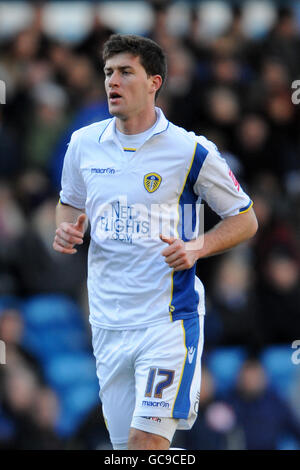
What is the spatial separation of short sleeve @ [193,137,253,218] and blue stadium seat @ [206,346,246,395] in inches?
152

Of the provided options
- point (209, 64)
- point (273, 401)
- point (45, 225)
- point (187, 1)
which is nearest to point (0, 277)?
point (45, 225)

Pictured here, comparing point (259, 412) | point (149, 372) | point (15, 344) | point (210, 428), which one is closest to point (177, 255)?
point (149, 372)

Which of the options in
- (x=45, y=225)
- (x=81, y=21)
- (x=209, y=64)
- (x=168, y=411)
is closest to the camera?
(x=168, y=411)

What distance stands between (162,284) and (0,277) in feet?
14.3

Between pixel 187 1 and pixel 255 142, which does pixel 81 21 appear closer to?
pixel 187 1

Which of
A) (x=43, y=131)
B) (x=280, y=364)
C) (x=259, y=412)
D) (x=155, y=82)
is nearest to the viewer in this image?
(x=155, y=82)

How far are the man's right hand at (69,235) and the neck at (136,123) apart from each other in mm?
720

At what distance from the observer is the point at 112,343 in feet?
18.7

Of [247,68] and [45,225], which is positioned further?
[247,68]

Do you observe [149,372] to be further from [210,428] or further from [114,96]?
[210,428]

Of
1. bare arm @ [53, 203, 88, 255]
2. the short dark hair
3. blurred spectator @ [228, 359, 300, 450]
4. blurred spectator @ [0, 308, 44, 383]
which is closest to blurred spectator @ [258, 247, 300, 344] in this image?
blurred spectator @ [228, 359, 300, 450]

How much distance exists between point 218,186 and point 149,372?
1184 mm

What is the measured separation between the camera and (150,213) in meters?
5.61

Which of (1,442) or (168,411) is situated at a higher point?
(168,411)
